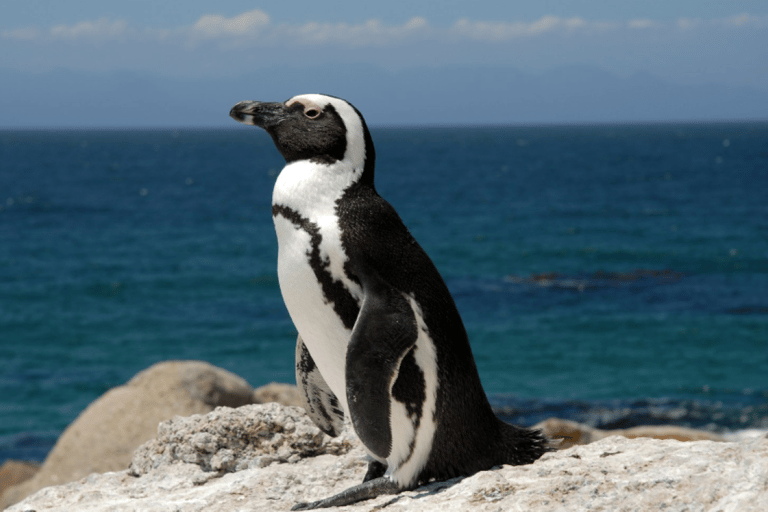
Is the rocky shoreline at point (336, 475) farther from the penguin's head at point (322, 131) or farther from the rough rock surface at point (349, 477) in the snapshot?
the penguin's head at point (322, 131)

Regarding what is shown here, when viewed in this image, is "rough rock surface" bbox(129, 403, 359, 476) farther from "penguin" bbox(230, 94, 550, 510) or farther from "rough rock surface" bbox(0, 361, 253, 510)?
"rough rock surface" bbox(0, 361, 253, 510)

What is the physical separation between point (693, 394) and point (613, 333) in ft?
15.2

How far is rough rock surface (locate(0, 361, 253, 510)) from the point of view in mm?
9141

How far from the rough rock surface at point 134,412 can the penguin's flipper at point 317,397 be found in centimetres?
433

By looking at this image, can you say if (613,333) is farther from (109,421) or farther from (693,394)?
(109,421)

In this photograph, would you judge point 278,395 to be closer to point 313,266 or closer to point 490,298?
point 313,266

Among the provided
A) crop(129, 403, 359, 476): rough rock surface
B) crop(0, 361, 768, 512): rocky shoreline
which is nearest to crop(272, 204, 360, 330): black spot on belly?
crop(0, 361, 768, 512): rocky shoreline

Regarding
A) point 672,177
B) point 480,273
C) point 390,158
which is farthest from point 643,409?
point 390,158

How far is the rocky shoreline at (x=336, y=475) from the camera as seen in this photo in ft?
11.0

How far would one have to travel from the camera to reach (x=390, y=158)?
10962 cm

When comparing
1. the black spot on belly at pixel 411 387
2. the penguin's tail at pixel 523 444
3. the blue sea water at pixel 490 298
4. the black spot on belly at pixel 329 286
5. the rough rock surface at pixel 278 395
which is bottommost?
the blue sea water at pixel 490 298

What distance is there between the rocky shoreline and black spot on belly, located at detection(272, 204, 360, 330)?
0.96 m

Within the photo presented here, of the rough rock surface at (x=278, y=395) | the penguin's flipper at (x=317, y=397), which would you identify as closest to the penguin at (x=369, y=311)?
the penguin's flipper at (x=317, y=397)

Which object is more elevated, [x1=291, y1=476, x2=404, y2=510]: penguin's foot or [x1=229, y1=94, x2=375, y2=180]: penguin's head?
[x1=229, y1=94, x2=375, y2=180]: penguin's head
